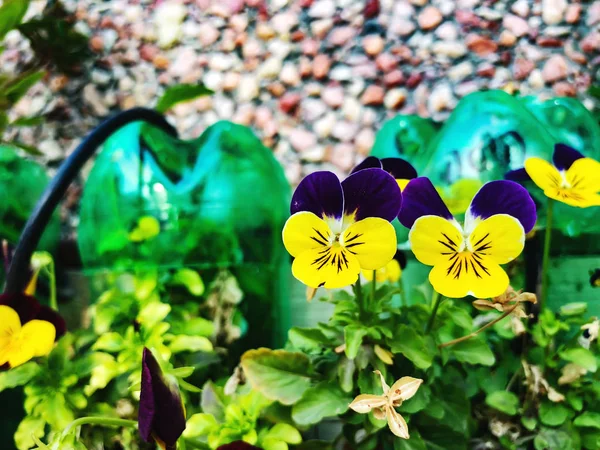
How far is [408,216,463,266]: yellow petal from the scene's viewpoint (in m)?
0.41

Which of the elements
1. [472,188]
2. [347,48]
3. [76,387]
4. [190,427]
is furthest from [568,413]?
[347,48]

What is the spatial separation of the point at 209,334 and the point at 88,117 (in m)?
0.63

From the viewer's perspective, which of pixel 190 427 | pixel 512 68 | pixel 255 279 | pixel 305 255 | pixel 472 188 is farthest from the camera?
pixel 512 68

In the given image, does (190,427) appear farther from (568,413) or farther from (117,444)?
(568,413)

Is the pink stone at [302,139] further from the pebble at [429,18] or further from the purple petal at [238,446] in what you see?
the purple petal at [238,446]

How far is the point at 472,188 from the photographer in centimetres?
65

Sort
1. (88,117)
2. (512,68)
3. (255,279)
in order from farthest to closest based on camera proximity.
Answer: (88,117) < (512,68) < (255,279)

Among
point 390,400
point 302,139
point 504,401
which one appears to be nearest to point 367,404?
point 390,400

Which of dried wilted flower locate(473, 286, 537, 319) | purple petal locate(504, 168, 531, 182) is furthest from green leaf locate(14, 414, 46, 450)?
purple petal locate(504, 168, 531, 182)

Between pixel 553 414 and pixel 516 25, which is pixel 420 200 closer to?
pixel 553 414

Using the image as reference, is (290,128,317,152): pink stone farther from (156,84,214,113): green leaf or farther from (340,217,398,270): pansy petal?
(340,217,398,270): pansy petal

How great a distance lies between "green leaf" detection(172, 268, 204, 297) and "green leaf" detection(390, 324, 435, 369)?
30cm

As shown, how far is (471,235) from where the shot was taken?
43cm

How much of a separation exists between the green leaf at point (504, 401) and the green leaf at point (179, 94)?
658mm
